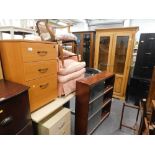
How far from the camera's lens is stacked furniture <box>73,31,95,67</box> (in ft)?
11.3

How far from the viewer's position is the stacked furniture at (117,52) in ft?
9.56

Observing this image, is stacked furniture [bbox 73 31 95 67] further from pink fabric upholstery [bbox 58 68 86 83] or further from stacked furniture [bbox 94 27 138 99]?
pink fabric upholstery [bbox 58 68 86 83]

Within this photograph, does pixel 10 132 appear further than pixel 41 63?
No

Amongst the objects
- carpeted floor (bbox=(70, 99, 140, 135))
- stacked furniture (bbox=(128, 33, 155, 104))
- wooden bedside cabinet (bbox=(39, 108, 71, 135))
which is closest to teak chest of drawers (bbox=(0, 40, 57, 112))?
wooden bedside cabinet (bbox=(39, 108, 71, 135))

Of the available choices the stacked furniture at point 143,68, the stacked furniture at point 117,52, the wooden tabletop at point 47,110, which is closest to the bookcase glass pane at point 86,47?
the stacked furniture at point 117,52

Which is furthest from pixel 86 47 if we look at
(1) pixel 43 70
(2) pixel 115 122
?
(1) pixel 43 70

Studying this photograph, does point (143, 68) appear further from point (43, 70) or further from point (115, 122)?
point (43, 70)

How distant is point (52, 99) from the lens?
130cm

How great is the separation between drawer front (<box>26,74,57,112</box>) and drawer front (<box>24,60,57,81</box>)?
0.04 metres

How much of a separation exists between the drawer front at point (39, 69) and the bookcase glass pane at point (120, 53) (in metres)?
2.34

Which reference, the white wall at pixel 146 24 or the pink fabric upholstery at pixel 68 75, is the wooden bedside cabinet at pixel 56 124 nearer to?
the pink fabric upholstery at pixel 68 75

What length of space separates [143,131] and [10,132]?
1.54 metres
